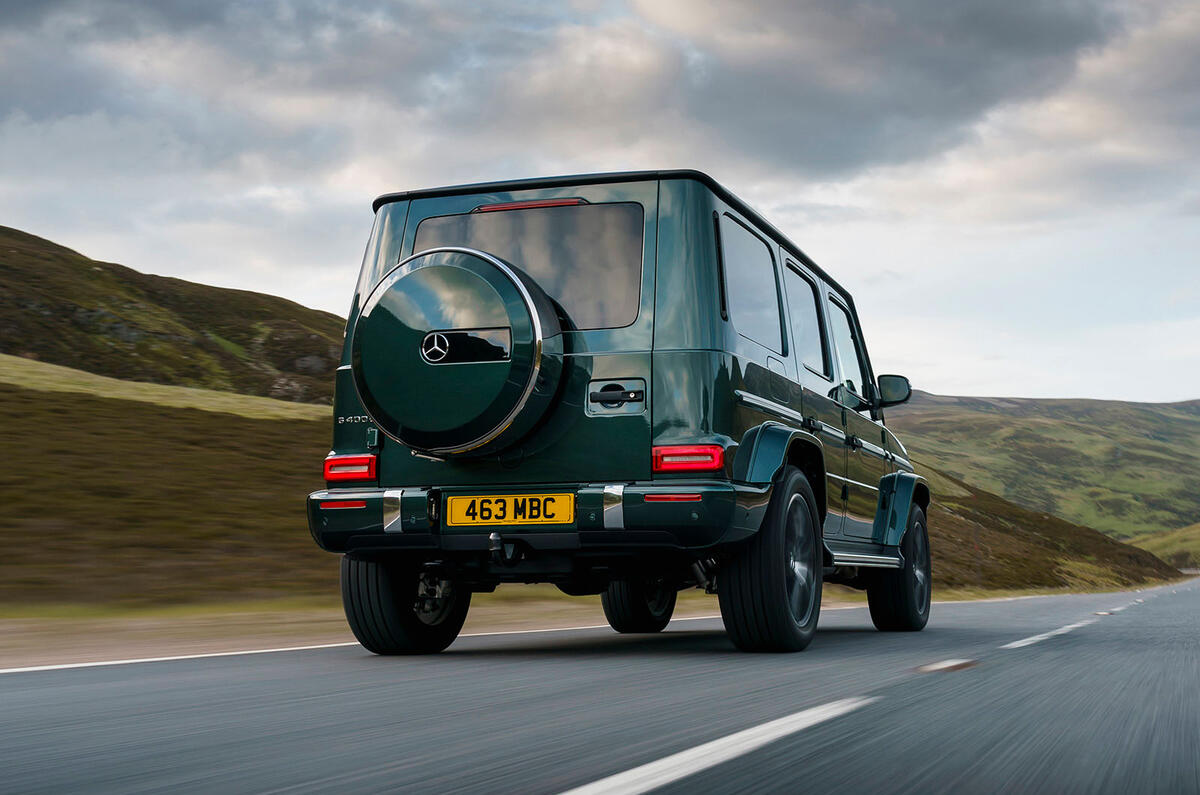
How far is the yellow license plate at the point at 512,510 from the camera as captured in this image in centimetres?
674

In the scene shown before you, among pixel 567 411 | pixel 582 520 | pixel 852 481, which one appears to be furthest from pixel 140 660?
pixel 852 481

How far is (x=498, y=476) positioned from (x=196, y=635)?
11.8 feet

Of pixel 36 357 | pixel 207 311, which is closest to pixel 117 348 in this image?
pixel 36 357

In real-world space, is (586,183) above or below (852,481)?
above

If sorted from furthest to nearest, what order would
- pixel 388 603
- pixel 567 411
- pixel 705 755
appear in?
pixel 388 603, pixel 567 411, pixel 705 755

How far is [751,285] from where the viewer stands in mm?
7637

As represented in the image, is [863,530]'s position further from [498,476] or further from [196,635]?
[196,635]

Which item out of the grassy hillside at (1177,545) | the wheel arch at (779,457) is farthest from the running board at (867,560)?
the grassy hillside at (1177,545)

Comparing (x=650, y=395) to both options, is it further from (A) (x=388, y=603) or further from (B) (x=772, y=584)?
(A) (x=388, y=603)

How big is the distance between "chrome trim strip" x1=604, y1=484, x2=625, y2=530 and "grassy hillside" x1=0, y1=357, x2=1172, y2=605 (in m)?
7.27

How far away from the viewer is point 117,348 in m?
99.7

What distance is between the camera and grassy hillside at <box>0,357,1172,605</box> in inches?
527

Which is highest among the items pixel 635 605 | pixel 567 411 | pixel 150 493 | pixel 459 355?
pixel 459 355

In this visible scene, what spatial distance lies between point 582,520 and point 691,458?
641 millimetres
